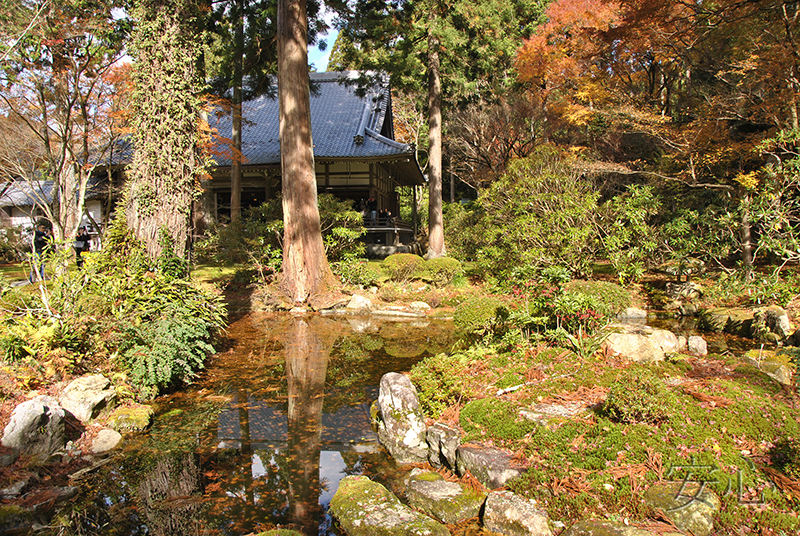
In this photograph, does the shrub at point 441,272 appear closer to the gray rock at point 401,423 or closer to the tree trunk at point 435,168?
the tree trunk at point 435,168

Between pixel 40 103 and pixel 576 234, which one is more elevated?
pixel 40 103

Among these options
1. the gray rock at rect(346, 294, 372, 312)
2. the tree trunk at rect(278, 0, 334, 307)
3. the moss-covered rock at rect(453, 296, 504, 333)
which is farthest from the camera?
the gray rock at rect(346, 294, 372, 312)

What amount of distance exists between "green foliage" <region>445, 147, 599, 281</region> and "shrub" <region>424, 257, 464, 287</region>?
0.81 m

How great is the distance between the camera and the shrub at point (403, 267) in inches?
523

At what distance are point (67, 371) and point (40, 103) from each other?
10798 mm

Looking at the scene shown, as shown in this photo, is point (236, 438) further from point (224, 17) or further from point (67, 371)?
point (224, 17)

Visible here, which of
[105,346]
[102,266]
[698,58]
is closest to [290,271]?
[102,266]

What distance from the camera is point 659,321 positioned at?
9.97 metres

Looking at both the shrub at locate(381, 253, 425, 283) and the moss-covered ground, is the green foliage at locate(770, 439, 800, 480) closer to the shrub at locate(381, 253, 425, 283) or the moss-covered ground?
the moss-covered ground

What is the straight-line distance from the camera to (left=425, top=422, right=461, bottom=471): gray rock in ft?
13.5

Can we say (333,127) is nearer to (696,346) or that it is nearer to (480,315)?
(480,315)

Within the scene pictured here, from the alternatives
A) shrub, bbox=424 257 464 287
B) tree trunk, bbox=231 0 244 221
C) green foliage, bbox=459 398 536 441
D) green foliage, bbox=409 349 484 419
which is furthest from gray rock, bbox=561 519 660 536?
tree trunk, bbox=231 0 244 221

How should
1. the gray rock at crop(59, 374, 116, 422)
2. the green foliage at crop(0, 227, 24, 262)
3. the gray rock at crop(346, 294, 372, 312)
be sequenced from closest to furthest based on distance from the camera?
1. the gray rock at crop(59, 374, 116, 422)
2. the gray rock at crop(346, 294, 372, 312)
3. the green foliage at crop(0, 227, 24, 262)

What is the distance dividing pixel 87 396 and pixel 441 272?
374 inches
